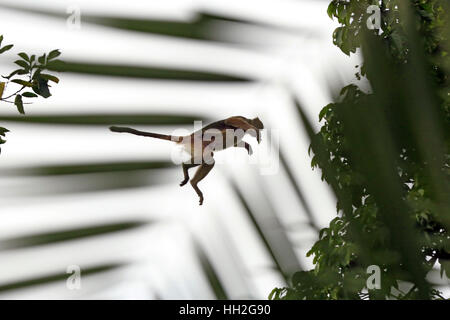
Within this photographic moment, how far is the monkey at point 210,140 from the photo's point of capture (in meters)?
0.99

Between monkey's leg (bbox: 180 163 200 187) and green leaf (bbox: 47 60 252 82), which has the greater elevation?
green leaf (bbox: 47 60 252 82)

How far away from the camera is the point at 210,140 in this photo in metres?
1.10

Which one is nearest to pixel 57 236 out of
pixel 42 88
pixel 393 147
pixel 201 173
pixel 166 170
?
pixel 166 170

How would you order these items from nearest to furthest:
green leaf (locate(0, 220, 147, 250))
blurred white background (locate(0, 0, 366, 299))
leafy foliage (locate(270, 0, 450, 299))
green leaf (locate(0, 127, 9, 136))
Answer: leafy foliage (locate(270, 0, 450, 299)), blurred white background (locate(0, 0, 366, 299)), green leaf (locate(0, 220, 147, 250)), green leaf (locate(0, 127, 9, 136))

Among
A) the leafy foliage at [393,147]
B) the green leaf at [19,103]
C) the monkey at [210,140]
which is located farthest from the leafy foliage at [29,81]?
the leafy foliage at [393,147]

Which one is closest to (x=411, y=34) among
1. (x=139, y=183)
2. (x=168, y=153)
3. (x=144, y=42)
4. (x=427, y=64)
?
(x=427, y=64)

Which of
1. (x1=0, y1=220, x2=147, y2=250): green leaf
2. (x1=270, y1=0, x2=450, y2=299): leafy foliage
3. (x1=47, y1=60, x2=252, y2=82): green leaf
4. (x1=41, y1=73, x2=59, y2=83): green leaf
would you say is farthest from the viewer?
(x1=41, y1=73, x2=59, y2=83): green leaf

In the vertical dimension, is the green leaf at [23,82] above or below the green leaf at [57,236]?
above

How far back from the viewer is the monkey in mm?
994

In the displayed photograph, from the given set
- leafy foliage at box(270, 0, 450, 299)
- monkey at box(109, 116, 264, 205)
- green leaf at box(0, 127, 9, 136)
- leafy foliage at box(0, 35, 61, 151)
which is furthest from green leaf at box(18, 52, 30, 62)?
leafy foliage at box(270, 0, 450, 299)

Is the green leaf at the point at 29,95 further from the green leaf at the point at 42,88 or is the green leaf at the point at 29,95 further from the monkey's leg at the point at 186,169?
the monkey's leg at the point at 186,169

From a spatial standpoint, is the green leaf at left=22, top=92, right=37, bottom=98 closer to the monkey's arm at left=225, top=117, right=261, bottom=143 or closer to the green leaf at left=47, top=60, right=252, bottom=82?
the green leaf at left=47, top=60, right=252, bottom=82

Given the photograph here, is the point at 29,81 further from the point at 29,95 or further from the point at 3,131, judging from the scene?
the point at 3,131
